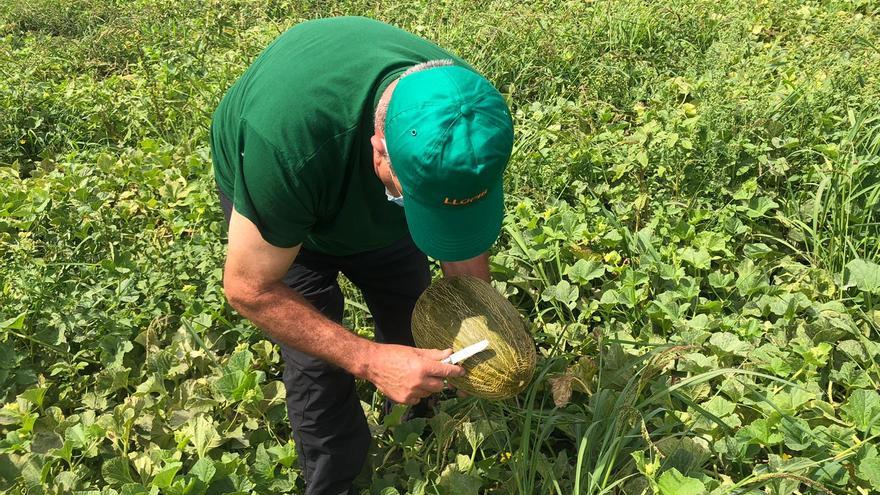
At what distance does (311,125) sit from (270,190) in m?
0.23

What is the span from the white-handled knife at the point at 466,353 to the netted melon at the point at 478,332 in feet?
0.20

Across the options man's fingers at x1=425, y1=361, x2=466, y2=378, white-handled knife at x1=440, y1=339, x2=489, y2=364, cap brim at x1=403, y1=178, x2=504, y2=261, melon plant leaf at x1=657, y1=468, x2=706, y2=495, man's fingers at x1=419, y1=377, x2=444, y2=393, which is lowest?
melon plant leaf at x1=657, y1=468, x2=706, y2=495

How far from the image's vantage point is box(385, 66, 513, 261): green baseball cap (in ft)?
6.39

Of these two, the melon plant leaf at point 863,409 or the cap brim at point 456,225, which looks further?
the melon plant leaf at point 863,409

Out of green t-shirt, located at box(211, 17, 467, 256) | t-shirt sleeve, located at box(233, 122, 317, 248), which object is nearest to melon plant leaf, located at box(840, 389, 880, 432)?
green t-shirt, located at box(211, 17, 467, 256)

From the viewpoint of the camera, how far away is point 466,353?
95.2 inches

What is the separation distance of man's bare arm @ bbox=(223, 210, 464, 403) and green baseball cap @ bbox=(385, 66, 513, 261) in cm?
52

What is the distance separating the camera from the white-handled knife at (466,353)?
2412 mm

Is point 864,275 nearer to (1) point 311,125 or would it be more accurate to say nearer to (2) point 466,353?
(2) point 466,353

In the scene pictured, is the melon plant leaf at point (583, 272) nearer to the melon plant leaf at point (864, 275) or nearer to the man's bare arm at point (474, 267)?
the man's bare arm at point (474, 267)

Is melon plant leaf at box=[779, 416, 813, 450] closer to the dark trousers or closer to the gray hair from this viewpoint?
the dark trousers

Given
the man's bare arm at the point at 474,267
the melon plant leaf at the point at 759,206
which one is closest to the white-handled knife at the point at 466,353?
the man's bare arm at the point at 474,267

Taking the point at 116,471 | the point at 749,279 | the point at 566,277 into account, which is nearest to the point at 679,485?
the point at 749,279

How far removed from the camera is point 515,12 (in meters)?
5.97
